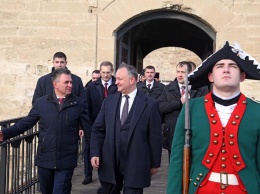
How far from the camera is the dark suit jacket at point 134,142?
180 inches

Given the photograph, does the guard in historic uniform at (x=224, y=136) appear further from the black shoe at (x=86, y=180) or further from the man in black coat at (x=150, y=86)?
the man in black coat at (x=150, y=86)

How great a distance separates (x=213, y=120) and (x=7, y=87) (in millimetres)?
8333

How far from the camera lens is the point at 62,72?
5.09 meters

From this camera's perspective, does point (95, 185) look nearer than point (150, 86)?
Yes

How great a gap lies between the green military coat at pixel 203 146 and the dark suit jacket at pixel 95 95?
13.0ft

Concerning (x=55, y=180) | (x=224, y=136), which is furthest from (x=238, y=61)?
(x=55, y=180)

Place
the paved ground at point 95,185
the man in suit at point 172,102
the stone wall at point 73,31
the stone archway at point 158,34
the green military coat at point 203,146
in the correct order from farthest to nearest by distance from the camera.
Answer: the stone archway at point 158,34 → the stone wall at point 73,31 → the paved ground at point 95,185 → the man in suit at point 172,102 → the green military coat at point 203,146

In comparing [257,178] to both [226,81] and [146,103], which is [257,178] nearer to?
[226,81]

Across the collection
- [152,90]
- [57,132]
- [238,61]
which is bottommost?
[57,132]

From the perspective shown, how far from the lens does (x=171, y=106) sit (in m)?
5.75

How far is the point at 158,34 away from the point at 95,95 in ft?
33.1

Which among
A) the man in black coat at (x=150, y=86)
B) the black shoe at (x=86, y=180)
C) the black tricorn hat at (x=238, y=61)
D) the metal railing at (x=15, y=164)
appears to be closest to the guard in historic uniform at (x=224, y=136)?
the black tricorn hat at (x=238, y=61)

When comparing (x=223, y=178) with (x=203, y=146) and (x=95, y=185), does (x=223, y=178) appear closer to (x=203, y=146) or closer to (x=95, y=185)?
(x=203, y=146)

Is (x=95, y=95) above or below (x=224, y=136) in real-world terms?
above
